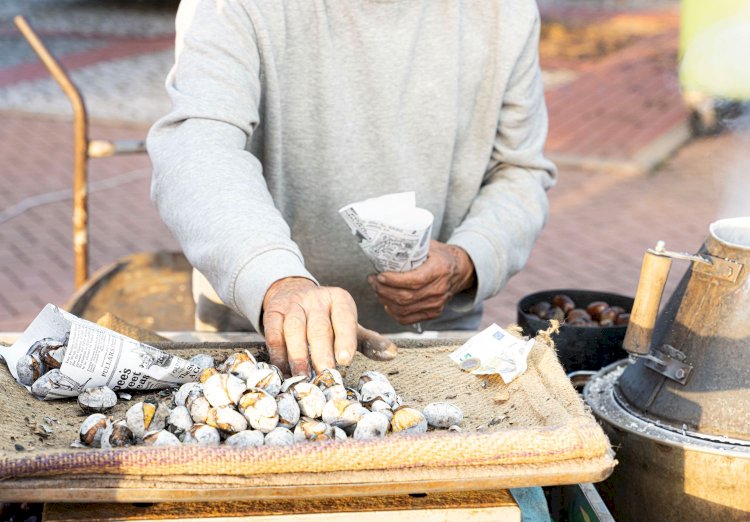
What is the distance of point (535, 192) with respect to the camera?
229cm

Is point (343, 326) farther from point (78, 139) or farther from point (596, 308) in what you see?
point (78, 139)

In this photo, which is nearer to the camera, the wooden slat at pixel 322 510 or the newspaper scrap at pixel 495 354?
the wooden slat at pixel 322 510

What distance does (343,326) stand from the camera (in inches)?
60.2

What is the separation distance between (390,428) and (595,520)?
1.38 ft

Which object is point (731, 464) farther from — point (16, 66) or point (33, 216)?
point (16, 66)

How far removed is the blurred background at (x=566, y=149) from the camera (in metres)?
4.63

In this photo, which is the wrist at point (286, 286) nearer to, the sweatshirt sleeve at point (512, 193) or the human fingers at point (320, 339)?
the human fingers at point (320, 339)

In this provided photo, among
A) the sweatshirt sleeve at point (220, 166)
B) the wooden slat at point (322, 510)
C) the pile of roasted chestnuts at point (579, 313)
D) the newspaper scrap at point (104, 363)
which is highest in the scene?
the sweatshirt sleeve at point (220, 166)

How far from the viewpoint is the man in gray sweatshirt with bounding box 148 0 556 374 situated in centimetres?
189

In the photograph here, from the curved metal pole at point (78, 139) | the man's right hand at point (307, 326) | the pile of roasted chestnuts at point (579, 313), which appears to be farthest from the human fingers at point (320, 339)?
the curved metal pole at point (78, 139)

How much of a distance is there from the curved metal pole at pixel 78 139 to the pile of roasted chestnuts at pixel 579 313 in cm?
159

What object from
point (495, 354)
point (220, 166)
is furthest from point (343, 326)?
point (220, 166)

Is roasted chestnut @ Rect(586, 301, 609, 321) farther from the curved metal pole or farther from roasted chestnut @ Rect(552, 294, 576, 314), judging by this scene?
the curved metal pole

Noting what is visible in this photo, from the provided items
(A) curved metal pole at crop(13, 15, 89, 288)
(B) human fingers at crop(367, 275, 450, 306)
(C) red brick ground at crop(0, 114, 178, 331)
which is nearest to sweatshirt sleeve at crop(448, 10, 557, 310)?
(B) human fingers at crop(367, 275, 450, 306)
